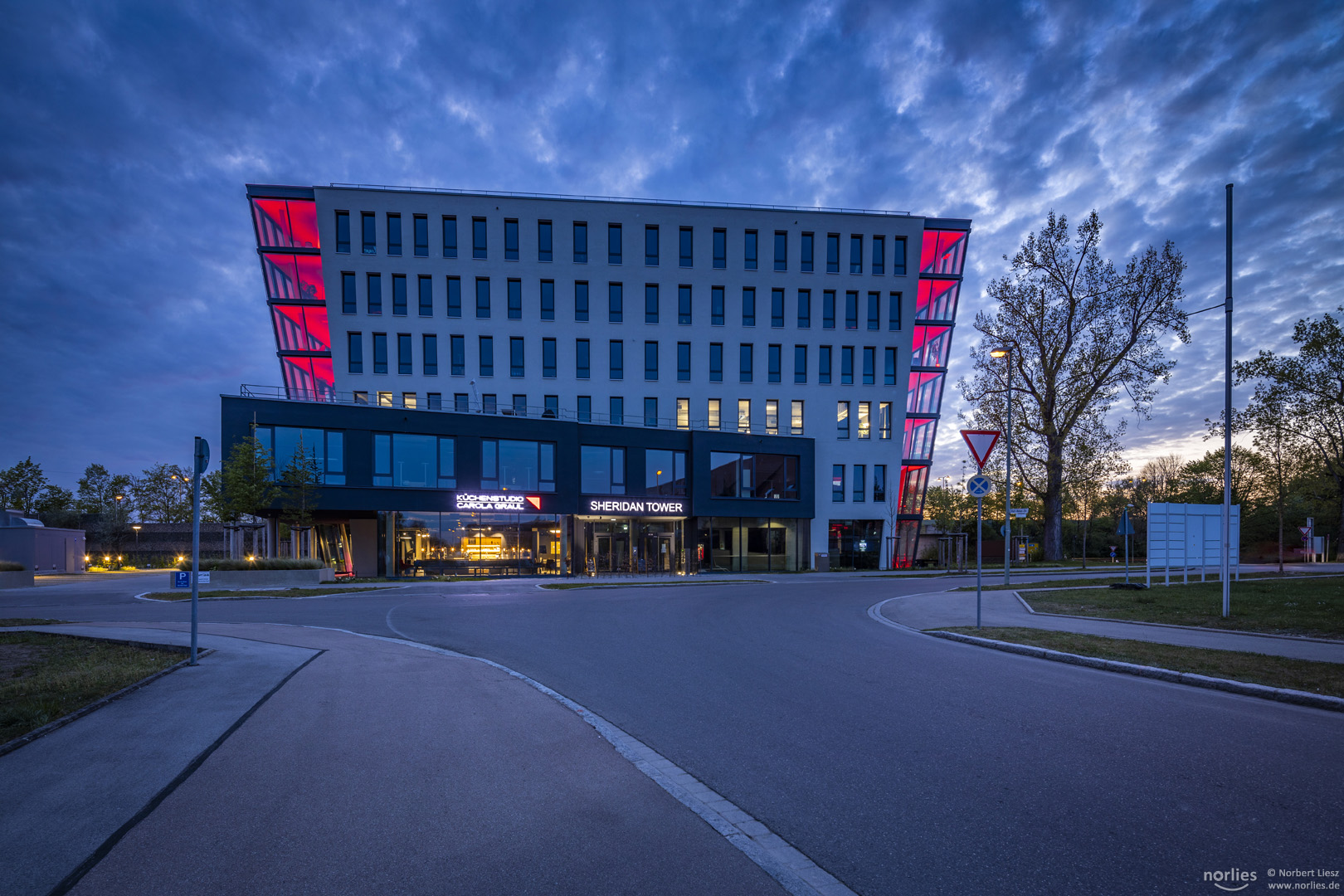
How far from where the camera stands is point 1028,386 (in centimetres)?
3881

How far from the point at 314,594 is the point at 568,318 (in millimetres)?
23355

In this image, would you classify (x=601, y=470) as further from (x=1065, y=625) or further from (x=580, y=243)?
(x=1065, y=625)

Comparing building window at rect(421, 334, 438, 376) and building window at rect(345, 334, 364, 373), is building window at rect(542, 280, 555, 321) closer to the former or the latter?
building window at rect(421, 334, 438, 376)

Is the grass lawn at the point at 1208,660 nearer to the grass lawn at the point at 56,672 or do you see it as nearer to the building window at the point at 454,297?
the grass lawn at the point at 56,672

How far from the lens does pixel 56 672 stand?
850 centimetres

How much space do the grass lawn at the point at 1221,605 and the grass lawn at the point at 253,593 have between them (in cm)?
2254

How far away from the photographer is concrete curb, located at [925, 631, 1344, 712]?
675 centimetres

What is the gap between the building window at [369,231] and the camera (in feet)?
128

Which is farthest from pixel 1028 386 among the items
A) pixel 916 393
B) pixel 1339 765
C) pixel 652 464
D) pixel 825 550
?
pixel 1339 765

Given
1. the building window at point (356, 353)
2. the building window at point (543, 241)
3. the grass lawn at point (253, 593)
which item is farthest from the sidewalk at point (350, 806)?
the building window at point (543, 241)

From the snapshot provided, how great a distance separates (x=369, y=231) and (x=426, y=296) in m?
5.07

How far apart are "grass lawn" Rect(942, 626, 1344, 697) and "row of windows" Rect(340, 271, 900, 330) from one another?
109ft

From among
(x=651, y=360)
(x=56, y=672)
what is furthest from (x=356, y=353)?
(x=56, y=672)

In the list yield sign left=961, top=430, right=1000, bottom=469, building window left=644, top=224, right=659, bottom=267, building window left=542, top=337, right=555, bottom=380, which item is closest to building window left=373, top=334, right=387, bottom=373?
building window left=542, top=337, right=555, bottom=380
